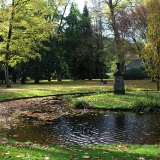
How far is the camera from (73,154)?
5.65m

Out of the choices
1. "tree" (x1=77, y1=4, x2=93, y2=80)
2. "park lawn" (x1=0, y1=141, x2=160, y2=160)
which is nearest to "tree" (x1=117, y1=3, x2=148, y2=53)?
"tree" (x1=77, y1=4, x2=93, y2=80)

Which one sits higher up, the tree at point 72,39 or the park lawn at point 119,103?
the tree at point 72,39

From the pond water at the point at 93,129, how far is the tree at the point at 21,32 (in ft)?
60.3

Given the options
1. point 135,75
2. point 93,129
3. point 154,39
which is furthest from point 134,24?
point 93,129

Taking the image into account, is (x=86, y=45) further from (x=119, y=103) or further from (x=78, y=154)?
(x=78, y=154)

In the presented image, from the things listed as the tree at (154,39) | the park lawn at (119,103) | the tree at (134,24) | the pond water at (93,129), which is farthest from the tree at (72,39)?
the pond water at (93,129)

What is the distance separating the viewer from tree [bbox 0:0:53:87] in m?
27.9

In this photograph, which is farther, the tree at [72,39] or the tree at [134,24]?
the tree at [72,39]

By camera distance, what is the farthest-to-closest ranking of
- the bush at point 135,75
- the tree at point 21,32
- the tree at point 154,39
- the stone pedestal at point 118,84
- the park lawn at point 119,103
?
1. the bush at point 135,75
2. the tree at point 21,32
3. the tree at point 154,39
4. the stone pedestal at point 118,84
5. the park lawn at point 119,103

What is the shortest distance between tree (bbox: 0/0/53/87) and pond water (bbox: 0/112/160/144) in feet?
60.3

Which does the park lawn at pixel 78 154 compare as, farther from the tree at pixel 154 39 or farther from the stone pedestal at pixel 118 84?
the tree at pixel 154 39

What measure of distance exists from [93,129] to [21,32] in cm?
2242

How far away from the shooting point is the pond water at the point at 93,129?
26.7 ft

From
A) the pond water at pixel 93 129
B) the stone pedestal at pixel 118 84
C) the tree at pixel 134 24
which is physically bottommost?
the pond water at pixel 93 129
